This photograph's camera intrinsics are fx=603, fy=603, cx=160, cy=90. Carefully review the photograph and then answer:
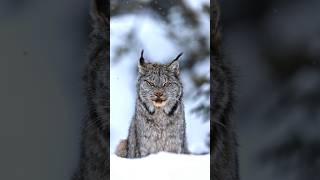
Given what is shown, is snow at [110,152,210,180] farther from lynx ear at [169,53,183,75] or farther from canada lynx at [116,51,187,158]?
lynx ear at [169,53,183,75]

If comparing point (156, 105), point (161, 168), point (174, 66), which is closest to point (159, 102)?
point (156, 105)

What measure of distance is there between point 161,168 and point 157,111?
25 cm

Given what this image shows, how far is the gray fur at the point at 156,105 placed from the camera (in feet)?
8.71

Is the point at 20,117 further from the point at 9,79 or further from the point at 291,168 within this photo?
the point at 291,168

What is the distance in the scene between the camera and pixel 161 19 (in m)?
2.67

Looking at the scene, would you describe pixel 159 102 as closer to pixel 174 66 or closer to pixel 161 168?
pixel 174 66

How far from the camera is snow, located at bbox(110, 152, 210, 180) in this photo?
104 inches

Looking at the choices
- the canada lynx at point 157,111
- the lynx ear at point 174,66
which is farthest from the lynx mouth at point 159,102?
the lynx ear at point 174,66

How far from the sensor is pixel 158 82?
2662 mm

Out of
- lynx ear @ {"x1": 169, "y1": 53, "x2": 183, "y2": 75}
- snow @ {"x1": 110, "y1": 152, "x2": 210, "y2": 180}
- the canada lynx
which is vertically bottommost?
snow @ {"x1": 110, "y1": 152, "x2": 210, "y2": 180}

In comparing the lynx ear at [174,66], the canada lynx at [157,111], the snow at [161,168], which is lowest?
the snow at [161,168]

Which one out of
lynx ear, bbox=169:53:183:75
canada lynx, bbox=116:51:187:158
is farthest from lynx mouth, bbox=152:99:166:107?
lynx ear, bbox=169:53:183:75

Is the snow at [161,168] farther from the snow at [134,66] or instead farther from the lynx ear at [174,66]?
the lynx ear at [174,66]

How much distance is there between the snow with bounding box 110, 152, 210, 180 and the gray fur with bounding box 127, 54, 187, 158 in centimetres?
4
